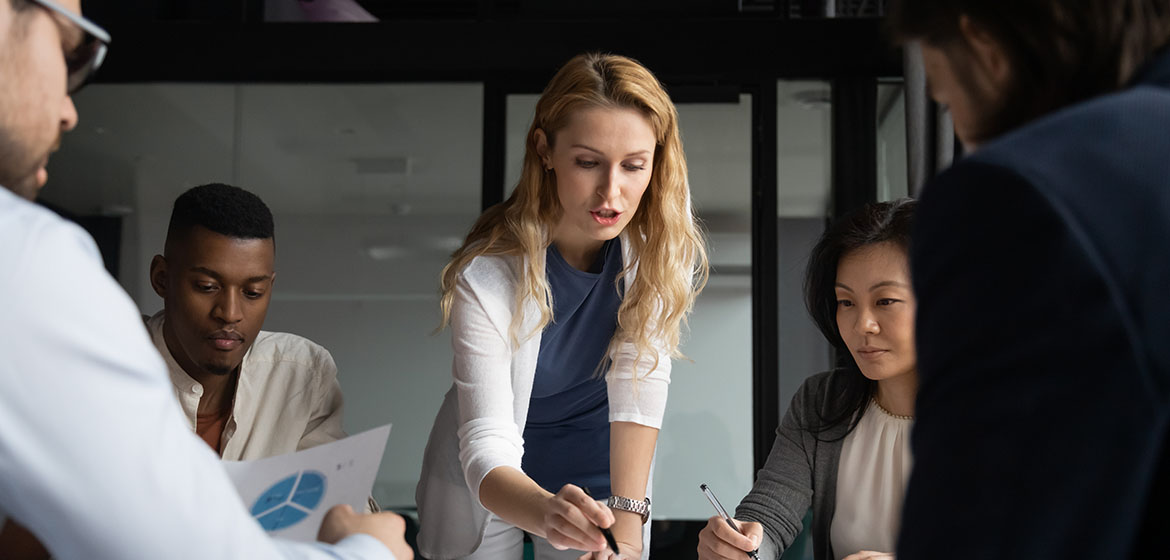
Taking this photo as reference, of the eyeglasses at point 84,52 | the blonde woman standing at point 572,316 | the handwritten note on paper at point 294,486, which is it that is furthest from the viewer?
the blonde woman standing at point 572,316

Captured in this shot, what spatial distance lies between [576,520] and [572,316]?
455 millimetres

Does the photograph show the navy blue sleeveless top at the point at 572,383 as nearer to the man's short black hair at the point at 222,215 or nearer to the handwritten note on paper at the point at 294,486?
the man's short black hair at the point at 222,215

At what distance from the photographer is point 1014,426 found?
57 centimetres

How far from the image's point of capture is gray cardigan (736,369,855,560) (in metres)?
1.73

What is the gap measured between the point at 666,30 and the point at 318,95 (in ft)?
3.55

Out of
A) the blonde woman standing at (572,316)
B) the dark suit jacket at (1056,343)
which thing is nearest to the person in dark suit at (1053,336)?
the dark suit jacket at (1056,343)

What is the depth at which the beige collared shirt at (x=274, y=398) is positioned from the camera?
1.78 m

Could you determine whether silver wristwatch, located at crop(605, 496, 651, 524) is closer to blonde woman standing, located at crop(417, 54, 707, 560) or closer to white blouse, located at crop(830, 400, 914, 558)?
blonde woman standing, located at crop(417, 54, 707, 560)

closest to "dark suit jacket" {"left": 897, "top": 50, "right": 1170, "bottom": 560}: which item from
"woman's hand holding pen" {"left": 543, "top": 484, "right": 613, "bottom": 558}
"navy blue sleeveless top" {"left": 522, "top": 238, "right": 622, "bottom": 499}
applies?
"woman's hand holding pen" {"left": 543, "top": 484, "right": 613, "bottom": 558}

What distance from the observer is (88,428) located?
0.65 meters

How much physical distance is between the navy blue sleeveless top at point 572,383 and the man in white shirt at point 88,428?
1038mm

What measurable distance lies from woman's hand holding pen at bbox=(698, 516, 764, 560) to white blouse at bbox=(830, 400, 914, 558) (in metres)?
0.19

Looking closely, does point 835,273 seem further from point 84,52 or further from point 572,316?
point 84,52

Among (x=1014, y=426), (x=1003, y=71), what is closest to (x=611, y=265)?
(x=1003, y=71)
